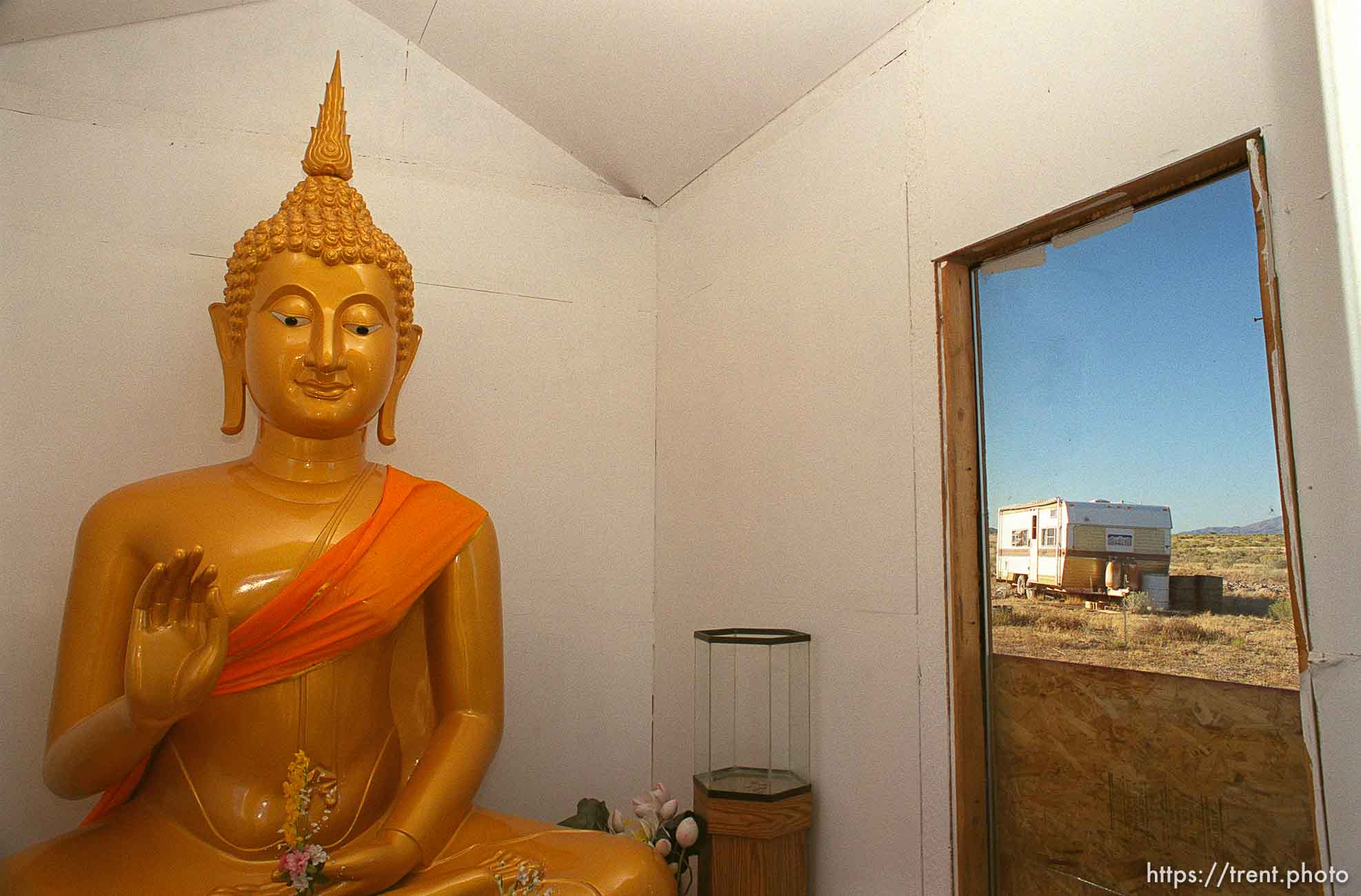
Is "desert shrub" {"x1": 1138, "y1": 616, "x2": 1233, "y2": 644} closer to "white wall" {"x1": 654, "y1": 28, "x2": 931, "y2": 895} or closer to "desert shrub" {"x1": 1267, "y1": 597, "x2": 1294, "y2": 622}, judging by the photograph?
"desert shrub" {"x1": 1267, "y1": 597, "x2": 1294, "y2": 622}

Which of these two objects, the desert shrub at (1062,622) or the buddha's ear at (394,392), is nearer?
the desert shrub at (1062,622)

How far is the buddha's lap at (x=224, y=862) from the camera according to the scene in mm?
1728

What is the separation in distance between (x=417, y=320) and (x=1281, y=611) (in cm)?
229

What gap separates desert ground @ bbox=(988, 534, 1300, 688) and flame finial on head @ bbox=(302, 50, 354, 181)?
1822mm

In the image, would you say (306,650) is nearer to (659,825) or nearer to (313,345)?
(313,345)

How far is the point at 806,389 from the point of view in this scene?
257 cm

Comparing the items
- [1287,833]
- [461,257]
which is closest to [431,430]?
[461,257]

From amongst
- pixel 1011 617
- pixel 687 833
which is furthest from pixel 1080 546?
pixel 687 833

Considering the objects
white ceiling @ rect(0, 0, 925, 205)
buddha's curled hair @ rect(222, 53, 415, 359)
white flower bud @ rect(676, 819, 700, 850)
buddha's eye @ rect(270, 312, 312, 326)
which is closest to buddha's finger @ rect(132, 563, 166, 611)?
buddha's eye @ rect(270, 312, 312, 326)

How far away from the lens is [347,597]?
1976mm

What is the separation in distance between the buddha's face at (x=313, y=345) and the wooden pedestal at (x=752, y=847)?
47.8 inches

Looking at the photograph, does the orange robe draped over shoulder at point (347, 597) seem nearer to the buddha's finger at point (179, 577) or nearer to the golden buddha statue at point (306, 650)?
the golden buddha statue at point (306, 650)

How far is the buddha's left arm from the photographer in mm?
1954

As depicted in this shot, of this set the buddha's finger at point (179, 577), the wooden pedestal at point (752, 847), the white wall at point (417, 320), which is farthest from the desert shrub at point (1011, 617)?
the buddha's finger at point (179, 577)
